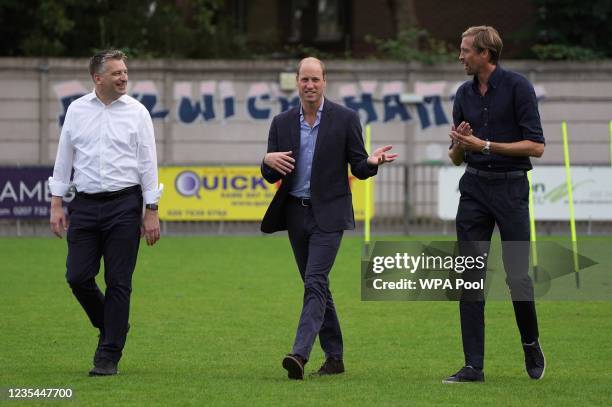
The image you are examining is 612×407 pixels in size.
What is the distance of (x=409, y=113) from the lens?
83.0 ft

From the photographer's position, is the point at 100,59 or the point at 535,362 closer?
the point at 535,362

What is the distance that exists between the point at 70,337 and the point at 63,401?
304 centimetres

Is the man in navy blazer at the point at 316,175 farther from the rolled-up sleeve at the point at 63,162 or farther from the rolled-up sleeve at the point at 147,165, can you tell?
the rolled-up sleeve at the point at 63,162

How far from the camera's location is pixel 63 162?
27.8 ft

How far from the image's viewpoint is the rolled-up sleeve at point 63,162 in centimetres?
842

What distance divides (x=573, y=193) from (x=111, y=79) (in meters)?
14.2

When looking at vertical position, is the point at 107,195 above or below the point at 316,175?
below

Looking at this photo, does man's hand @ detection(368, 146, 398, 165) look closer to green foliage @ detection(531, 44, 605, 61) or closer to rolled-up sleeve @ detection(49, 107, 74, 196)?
rolled-up sleeve @ detection(49, 107, 74, 196)

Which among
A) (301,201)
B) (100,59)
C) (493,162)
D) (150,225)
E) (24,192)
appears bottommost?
(24,192)

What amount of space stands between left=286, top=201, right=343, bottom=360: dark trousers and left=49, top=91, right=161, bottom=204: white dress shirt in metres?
0.93

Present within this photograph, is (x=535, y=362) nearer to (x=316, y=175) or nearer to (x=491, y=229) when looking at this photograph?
(x=491, y=229)

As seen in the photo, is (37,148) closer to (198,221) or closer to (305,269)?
(198,221)

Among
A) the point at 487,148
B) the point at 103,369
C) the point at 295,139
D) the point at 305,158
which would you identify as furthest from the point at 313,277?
the point at 103,369

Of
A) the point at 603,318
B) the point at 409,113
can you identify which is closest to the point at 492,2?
the point at 409,113
